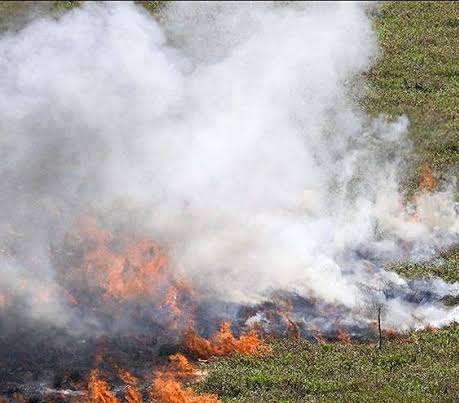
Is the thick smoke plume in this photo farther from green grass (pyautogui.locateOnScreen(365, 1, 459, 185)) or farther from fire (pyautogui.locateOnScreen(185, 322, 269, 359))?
green grass (pyautogui.locateOnScreen(365, 1, 459, 185))

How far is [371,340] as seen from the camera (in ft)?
65.3

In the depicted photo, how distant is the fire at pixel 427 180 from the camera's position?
80.9ft

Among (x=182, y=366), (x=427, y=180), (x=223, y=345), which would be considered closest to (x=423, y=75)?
(x=427, y=180)

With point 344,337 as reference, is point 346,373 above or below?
below

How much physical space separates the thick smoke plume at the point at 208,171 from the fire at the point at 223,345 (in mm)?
1354

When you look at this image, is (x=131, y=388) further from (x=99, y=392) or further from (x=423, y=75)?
(x=423, y=75)

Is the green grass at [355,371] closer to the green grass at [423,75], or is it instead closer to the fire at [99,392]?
the fire at [99,392]

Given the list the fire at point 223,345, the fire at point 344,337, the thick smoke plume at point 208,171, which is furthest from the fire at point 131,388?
the fire at point 344,337

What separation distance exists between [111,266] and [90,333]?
2115 millimetres

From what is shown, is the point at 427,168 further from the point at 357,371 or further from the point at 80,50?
the point at 80,50

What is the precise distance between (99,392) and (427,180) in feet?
40.5

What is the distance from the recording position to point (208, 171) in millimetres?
23656

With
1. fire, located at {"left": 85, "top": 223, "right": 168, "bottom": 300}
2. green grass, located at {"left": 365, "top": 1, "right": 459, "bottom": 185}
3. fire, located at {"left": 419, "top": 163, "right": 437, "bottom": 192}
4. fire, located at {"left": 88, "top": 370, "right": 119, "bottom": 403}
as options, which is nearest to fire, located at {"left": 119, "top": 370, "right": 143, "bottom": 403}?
fire, located at {"left": 88, "top": 370, "right": 119, "bottom": 403}

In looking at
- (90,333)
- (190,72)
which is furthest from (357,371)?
(190,72)
